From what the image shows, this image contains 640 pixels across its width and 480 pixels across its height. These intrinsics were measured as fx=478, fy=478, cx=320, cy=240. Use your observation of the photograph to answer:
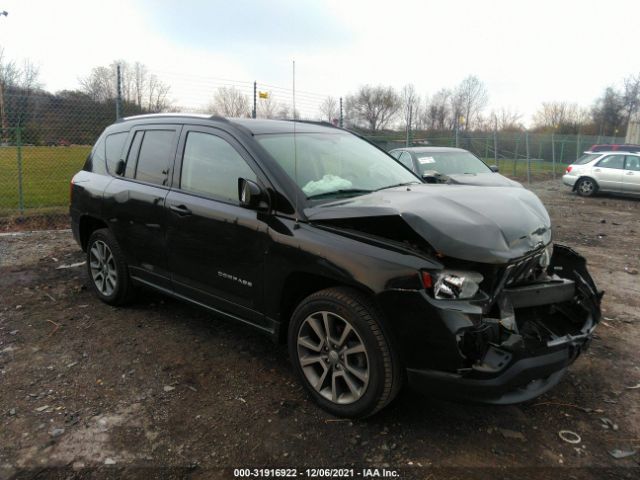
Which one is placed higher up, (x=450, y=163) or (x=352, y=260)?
(x=450, y=163)

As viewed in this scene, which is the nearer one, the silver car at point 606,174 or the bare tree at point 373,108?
the silver car at point 606,174

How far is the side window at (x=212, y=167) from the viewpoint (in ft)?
11.1

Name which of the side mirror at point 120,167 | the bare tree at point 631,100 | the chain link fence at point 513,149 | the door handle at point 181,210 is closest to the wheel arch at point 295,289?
the door handle at point 181,210

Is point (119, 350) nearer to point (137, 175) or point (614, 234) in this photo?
point (137, 175)

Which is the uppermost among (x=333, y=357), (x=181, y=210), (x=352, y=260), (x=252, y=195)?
(x=252, y=195)

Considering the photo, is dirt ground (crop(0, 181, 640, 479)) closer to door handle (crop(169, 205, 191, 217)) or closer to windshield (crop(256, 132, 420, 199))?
door handle (crop(169, 205, 191, 217))

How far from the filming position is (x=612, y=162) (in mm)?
15336

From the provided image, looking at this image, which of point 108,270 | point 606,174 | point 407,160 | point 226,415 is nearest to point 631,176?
point 606,174

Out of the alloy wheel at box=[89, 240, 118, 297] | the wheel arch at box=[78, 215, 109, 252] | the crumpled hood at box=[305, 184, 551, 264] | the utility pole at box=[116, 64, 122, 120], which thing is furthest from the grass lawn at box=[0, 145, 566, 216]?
the crumpled hood at box=[305, 184, 551, 264]

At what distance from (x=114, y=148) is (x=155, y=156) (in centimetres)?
80

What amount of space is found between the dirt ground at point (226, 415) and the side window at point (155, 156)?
1329 mm

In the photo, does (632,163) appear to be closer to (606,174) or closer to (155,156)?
(606,174)

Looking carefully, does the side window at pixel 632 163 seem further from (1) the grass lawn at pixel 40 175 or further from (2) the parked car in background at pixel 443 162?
(1) the grass lawn at pixel 40 175

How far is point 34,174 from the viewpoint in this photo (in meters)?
12.8
